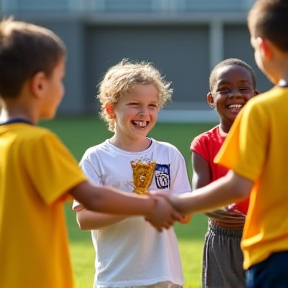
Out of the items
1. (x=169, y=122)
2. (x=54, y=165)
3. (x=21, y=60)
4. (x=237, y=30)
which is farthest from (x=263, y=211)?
(x=237, y=30)

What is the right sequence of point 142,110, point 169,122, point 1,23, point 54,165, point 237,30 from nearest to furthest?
point 54,165 < point 1,23 < point 142,110 < point 169,122 < point 237,30

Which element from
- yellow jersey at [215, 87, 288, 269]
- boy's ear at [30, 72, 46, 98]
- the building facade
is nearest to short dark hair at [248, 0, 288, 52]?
yellow jersey at [215, 87, 288, 269]

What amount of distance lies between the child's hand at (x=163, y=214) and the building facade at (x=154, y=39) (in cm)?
2618

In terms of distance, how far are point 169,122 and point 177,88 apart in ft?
13.2

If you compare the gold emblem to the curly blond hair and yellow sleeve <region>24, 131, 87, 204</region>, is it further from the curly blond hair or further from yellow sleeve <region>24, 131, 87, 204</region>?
yellow sleeve <region>24, 131, 87, 204</region>

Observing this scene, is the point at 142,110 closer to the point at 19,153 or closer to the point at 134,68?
the point at 134,68

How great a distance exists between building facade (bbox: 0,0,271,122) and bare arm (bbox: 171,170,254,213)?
2634cm

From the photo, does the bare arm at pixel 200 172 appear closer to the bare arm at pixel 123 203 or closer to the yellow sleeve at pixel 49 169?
the bare arm at pixel 123 203

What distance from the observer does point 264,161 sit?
3791 mm

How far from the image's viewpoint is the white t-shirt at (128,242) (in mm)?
4926

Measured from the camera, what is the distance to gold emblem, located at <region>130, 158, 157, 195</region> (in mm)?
4973

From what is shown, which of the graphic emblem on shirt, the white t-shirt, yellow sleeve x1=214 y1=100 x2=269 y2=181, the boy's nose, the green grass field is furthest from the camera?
the green grass field

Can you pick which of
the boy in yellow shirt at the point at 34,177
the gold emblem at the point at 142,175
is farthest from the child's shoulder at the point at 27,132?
the gold emblem at the point at 142,175

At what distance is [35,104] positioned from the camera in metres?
4.00
